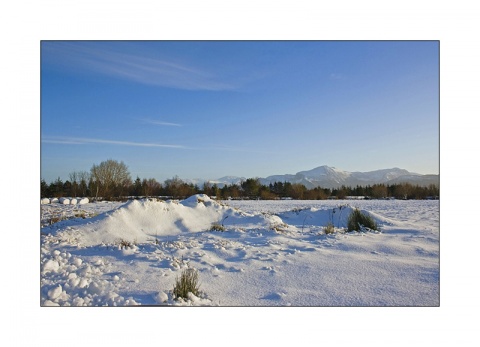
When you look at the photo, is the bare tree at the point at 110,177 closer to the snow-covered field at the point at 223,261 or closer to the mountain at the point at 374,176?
the snow-covered field at the point at 223,261

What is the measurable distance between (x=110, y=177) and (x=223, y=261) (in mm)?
3530

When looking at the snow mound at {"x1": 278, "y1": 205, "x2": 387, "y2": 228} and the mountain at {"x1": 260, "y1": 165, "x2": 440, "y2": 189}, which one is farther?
the snow mound at {"x1": 278, "y1": 205, "x2": 387, "y2": 228}

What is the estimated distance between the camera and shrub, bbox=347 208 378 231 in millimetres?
6730

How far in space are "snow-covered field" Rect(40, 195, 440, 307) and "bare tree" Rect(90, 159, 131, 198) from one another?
0.40 m

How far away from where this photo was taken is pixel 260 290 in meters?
3.32

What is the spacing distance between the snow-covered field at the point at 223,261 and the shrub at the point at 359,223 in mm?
324

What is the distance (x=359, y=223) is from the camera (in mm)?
6953

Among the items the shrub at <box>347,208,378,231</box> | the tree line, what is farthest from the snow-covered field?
the tree line

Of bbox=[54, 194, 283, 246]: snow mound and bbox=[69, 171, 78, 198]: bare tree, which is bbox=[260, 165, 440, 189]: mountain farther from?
bbox=[69, 171, 78, 198]: bare tree

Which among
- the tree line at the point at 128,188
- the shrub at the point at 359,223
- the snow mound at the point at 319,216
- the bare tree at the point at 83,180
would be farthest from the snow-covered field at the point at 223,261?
the snow mound at the point at 319,216
